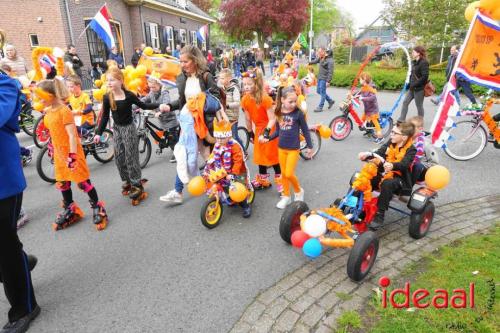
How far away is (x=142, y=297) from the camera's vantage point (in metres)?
3.13

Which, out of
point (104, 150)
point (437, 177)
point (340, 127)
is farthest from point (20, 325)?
point (340, 127)

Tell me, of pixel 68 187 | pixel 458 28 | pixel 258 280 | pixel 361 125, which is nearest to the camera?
pixel 258 280

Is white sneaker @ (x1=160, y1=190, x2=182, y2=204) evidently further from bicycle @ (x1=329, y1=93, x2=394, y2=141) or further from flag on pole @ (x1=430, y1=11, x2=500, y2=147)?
bicycle @ (x1=329, y1=93, x2=394, y2=141)

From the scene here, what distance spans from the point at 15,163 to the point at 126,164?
7.61ft

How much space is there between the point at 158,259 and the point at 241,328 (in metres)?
1.38

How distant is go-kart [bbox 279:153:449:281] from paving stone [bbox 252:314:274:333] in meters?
0.67

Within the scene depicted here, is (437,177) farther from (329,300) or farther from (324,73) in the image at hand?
(324,73)

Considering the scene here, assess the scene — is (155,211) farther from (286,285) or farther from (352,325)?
(352,325)

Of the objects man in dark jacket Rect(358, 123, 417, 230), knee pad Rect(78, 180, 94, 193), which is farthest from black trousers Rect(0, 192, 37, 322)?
man in dark jacket Rect(358, 123, 417, 230)

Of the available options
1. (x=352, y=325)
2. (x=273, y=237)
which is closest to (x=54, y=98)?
(x=273, y=237)

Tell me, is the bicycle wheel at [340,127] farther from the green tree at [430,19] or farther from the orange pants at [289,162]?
the green tree at [430,19]

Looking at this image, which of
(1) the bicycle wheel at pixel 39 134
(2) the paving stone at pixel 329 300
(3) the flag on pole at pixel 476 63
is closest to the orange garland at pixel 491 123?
(3) the flag on pole at pixel 476 63

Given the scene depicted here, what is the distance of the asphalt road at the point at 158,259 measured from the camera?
292 centimetres

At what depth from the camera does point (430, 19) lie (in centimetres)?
1923
